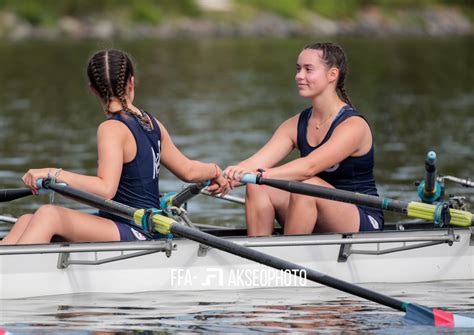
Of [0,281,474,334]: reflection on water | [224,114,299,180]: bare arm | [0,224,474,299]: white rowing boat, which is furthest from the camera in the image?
[224,114,299,180]: bare arm

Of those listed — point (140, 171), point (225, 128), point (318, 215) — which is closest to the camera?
point (140, 171)

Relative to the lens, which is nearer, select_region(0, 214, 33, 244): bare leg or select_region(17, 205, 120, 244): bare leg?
select_region(17, 205, 120, 244): bare leg

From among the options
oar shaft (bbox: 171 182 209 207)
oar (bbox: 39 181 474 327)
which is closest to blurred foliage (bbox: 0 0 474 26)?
Answer: oar shaft (bbox: 171 182 209 207)

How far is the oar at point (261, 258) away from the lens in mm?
7797

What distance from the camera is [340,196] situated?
27.9ft

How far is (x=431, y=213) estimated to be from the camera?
8500 mm

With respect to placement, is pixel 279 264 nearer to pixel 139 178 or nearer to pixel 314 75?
pixel 139 178

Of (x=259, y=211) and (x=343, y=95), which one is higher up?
(x=343, y=95)

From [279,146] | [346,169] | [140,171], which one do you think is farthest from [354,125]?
[140,171]

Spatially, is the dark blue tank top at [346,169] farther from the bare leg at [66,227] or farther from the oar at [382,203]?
the bare leg at [66,227]

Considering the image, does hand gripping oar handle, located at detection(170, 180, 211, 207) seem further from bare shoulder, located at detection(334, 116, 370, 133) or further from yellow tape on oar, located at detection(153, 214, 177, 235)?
bare shoulder, located at detection(334, 116, 370, 133)

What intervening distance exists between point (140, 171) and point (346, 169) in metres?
1.63

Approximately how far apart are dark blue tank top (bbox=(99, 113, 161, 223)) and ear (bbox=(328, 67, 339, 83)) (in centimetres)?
139

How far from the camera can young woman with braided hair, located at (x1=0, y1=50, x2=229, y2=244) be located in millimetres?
8203
